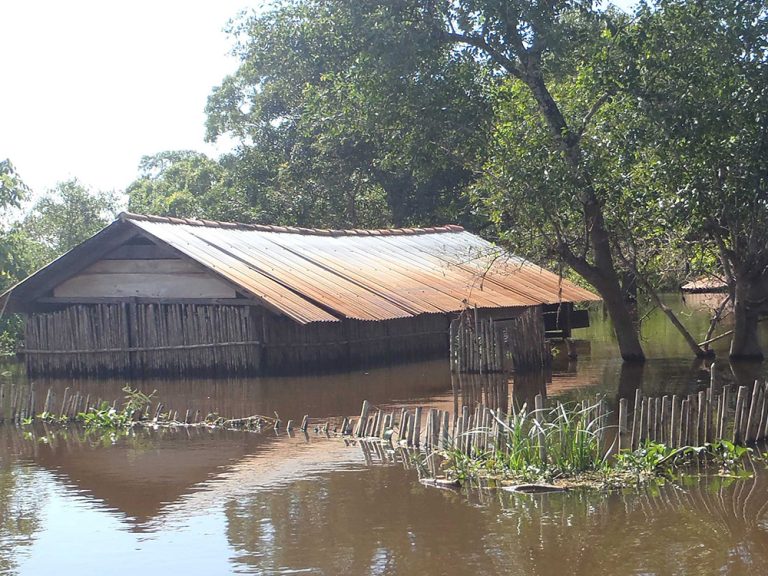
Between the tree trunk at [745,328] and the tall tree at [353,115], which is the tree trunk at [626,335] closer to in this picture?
the tree trunk at [745,328]

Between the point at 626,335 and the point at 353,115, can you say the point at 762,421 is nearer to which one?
the point at 626,335

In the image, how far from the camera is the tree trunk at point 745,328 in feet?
63.0

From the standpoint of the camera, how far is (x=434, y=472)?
32.2 ft

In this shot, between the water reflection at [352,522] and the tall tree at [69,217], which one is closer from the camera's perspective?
the water reflection at [352,522]

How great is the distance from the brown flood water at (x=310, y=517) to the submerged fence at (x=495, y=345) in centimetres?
638

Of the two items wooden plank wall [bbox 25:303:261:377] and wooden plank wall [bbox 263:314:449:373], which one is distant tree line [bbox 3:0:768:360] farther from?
wooden plank wall [bbox 25:303:261:377]

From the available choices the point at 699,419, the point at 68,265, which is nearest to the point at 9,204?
the point at 68,265

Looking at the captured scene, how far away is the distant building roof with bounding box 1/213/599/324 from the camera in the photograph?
17812 millimetres

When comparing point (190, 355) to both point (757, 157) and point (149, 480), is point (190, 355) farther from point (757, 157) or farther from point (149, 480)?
point (757, 157)

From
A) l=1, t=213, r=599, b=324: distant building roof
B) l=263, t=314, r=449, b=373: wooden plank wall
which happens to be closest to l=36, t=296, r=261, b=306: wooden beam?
l=1, t=213, r=599, b=324: distant building roof

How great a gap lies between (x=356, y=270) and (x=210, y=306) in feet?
13.6

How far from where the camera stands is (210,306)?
59.7 feet

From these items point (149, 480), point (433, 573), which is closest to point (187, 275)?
point (149, 480)

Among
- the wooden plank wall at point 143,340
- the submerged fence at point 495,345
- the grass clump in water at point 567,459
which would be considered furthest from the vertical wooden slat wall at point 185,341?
the grass clump in water at point 567,459
